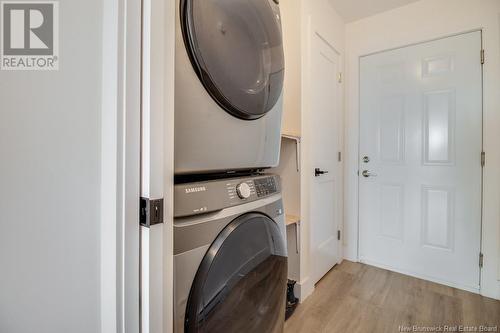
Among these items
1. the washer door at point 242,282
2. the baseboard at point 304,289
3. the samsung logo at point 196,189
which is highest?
the samsung logo at point 196,189

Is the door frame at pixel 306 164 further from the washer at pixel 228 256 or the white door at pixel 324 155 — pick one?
the washer at pixel 228 256

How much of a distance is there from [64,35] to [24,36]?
127mm

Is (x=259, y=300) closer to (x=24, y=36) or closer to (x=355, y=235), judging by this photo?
(x=24, y=36)

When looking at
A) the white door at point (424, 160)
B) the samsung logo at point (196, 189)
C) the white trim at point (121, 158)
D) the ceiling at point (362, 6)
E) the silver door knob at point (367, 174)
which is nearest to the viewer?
the white trim at point (121, 158)

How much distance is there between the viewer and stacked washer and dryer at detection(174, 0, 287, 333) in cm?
59

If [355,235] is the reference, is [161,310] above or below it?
above

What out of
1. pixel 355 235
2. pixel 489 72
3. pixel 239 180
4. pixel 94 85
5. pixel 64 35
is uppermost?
pixel 489 72

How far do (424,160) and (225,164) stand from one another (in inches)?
81.1

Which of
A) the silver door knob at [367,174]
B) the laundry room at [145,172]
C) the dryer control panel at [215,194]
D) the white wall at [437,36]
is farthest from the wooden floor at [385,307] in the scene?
the dryer control panel at [215,194]

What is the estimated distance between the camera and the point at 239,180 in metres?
0.78

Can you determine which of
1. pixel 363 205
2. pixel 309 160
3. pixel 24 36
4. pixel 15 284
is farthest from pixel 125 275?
pixel 363 205

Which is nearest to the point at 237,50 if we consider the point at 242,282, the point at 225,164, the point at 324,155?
the point at 225,164

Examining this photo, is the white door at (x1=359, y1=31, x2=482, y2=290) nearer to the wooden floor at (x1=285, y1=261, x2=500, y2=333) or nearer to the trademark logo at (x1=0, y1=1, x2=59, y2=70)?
the wooden floor at (x1=285, y1=261, x2=500, y2=333)

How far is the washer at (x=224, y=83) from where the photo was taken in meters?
0.59
